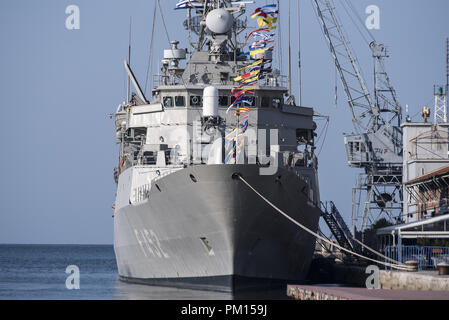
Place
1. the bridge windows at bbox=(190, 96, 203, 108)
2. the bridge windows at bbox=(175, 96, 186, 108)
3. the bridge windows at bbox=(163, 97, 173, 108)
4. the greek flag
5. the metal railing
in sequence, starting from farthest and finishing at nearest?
the greek flag → the bridge windows at bbox=(163, 97, 173, 108) → the bridge windows at bbox=(175, 96, 186, 108) → the bridge windows at bbox=(190, 96, 203, 108) → the metal railing

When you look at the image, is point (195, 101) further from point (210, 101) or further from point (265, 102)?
point (210, 101)

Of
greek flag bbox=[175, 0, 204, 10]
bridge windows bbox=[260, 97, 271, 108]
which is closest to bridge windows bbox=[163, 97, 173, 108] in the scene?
bridge windows bbox=[260, 97, 271, 108]

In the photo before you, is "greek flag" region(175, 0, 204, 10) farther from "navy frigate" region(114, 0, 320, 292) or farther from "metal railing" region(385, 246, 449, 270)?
"metal railing" region(385, 246, 449, 270)

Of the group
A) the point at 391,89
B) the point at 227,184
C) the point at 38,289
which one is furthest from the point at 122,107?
the point at 391,89

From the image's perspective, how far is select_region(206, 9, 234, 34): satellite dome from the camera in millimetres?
45438

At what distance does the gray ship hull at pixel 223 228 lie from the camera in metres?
35.7

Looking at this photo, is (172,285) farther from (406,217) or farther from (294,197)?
(406,217)

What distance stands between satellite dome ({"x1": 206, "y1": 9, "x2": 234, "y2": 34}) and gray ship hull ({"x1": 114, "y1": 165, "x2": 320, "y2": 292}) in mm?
10699

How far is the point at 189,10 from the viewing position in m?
49.7

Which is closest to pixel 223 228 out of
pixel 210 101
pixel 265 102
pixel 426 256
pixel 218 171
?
pixel 218 171

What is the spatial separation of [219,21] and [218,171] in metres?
12.6

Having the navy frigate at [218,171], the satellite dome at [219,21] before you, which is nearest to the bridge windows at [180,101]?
the navy frigate at [218,171]

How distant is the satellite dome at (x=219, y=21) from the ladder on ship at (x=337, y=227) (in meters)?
14.0

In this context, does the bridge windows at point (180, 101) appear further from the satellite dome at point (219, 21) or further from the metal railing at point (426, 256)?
the metal railing at point (426, 256)
